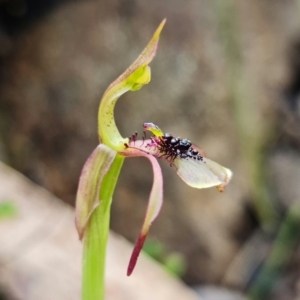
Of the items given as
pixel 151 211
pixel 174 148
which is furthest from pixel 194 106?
pixel 151 211

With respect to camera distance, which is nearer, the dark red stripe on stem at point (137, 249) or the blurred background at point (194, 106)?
the dark red stripe on stem at point (137, 249)

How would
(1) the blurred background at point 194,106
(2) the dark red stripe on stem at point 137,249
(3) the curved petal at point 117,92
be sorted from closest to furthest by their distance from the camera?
(2) the dark red stripe on stem at point 137,249, (3) the curved petal at point 117,92, (1) the blurred background at point 194,106

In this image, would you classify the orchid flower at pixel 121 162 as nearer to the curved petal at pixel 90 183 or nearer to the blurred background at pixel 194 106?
the curved petal at pixel 90 183

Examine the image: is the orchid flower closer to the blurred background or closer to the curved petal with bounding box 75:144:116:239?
the curved petal with bounding box 75:144:116:239

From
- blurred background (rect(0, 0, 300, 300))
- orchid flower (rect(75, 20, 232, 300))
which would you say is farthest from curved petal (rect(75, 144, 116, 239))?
blurred background (rect(0, 0, 300, 300))

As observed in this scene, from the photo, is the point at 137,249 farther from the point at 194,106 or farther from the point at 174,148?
the point at 194,106

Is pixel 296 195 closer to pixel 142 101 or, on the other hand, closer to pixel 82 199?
pixel 142 101

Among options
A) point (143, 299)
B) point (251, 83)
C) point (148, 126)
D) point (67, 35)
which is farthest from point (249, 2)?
point (148, 126)

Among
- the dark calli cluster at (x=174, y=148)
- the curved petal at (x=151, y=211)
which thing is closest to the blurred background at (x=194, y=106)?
the dark calli cluster at (x=174, y=148)
